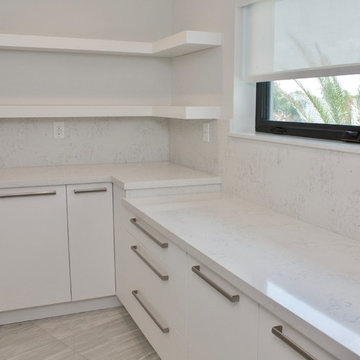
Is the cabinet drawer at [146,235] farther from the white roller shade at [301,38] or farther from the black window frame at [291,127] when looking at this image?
the white roller shade at [301,38]

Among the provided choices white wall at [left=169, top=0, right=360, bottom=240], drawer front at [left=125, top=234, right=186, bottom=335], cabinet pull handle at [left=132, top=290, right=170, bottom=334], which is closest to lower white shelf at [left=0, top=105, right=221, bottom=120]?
white wall at [left=169, top=0, right=360, bottom=240]

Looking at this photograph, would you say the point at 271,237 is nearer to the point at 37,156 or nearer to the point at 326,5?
the point at 326,5

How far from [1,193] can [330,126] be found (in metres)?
1.78

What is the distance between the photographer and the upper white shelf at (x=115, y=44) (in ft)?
8.93

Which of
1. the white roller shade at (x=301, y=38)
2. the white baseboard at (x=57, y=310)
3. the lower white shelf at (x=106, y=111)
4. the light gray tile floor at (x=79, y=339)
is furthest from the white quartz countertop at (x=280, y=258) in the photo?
the white baseboard at (x=57, y=310)

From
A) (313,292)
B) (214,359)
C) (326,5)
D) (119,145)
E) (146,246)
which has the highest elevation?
(326,5)

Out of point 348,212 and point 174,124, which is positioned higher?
point 174,124

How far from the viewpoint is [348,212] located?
185 cm

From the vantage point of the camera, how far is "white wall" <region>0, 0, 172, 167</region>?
315 cm

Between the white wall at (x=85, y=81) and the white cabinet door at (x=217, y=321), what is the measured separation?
6.03 feet

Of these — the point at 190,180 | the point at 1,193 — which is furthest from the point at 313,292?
the point at 1,193

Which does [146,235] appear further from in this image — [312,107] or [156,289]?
[312,107]

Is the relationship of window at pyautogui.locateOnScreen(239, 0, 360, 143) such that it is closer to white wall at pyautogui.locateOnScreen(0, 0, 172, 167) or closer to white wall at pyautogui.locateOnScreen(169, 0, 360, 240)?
white wall at pyautogui.locateOnScreen(169, 0, 360, 240)

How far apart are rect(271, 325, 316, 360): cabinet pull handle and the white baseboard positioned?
2.00 metres
